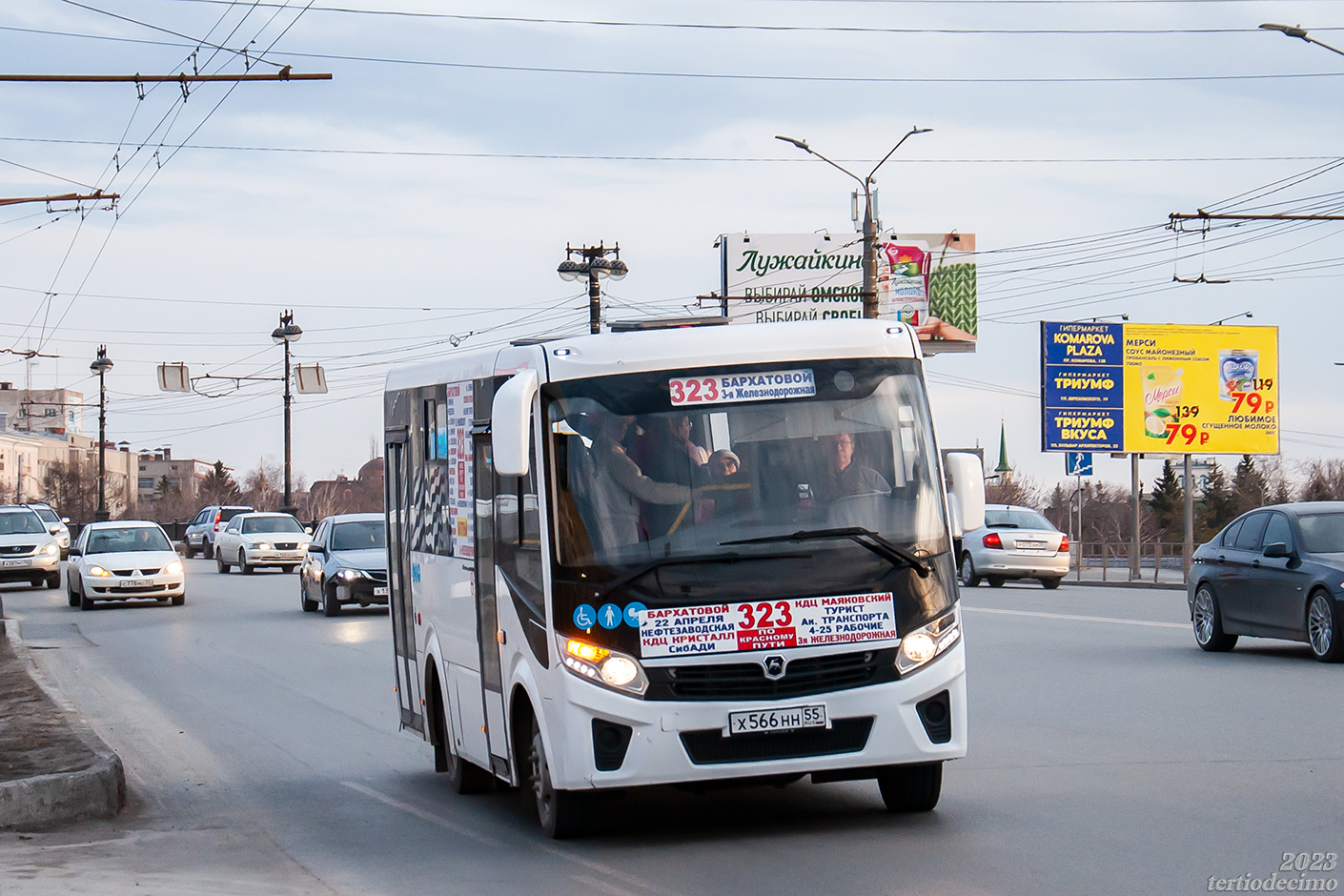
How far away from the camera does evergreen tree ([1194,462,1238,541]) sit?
116m

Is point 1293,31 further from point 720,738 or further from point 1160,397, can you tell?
point 1160,397

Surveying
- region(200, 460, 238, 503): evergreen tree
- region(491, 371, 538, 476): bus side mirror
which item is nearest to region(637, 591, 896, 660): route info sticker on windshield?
region(491, 371, 538, 476): bus side mirror

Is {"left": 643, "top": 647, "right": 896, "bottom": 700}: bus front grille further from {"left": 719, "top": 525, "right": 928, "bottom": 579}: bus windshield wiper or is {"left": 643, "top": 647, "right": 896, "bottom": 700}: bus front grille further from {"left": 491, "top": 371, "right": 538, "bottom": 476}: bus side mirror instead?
{"left": 491, "top": 371, "right": 538, "bottom": 476}: bus side mirror

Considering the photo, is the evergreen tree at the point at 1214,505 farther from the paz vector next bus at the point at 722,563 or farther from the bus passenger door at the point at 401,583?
the paz vector next bus at the point at 722,563

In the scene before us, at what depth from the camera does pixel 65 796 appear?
9.41m

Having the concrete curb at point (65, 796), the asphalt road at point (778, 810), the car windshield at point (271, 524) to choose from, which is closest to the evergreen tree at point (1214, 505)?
the car windshield at point (271, 524)

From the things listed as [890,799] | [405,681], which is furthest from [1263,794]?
[405,681]

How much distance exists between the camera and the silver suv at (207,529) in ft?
203

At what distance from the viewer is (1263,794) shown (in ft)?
29.0

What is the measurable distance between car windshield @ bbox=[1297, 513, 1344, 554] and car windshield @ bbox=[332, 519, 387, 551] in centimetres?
1521

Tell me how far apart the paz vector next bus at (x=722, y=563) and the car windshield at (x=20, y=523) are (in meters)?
32.7

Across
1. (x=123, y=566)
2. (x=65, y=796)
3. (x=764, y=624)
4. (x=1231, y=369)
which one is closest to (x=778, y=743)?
(x=764, y=624)

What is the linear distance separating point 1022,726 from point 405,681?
169 inches

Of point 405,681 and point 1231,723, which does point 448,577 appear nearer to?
point 405,681
